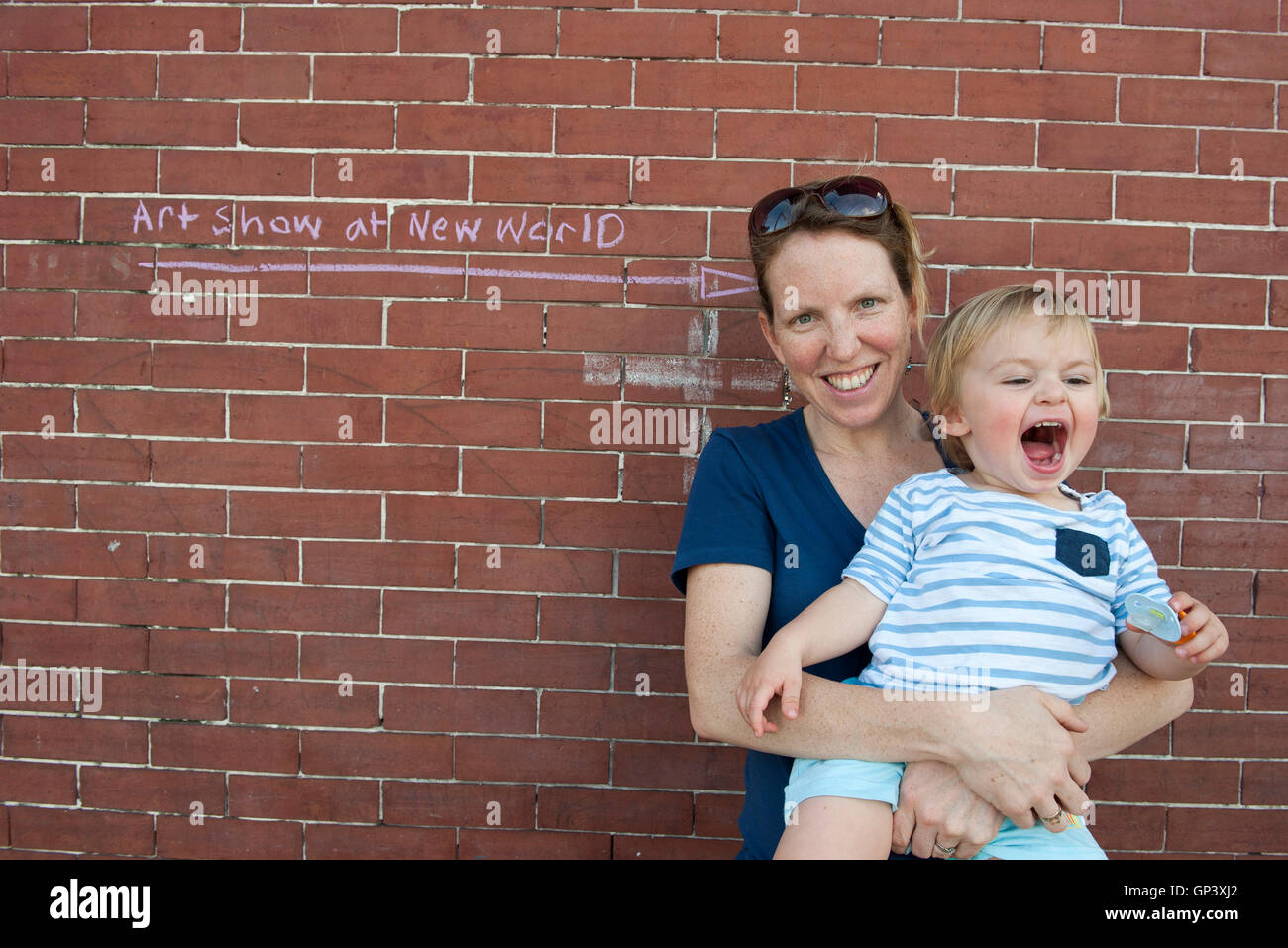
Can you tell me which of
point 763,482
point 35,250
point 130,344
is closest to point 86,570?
point 130,344

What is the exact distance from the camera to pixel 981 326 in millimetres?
1888

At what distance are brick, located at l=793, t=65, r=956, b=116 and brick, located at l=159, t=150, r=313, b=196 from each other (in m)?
1.40

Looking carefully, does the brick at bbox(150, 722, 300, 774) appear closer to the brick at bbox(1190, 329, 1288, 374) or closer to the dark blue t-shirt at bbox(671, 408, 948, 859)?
the dark blue t-shirt at bbox(671, 408, 948, 859)

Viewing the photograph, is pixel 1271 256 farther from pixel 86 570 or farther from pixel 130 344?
pixel 86 570

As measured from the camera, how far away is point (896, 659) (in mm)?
1784

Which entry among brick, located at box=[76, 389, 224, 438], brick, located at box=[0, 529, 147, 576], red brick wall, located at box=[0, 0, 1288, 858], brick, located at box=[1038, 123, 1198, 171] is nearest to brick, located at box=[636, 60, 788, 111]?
red brick wall, located at box=[0, 0, 1288, 858]

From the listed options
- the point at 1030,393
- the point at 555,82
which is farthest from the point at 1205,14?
the point at 555,82

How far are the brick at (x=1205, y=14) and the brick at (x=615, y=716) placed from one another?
2.37 metres

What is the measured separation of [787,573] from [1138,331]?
1.40 meters

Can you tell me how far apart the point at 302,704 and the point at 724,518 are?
1.50 m

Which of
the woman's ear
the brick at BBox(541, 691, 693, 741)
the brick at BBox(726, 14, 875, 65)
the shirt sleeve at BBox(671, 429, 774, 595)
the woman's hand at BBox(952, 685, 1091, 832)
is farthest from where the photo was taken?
the brick at BBox(541, 691, 693, 741)

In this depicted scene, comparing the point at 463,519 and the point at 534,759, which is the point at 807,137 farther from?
the point at 534,759

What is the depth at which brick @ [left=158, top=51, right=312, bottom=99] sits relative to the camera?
2.53 m

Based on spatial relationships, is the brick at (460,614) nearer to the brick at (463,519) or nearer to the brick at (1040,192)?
the brick at (463,519)
